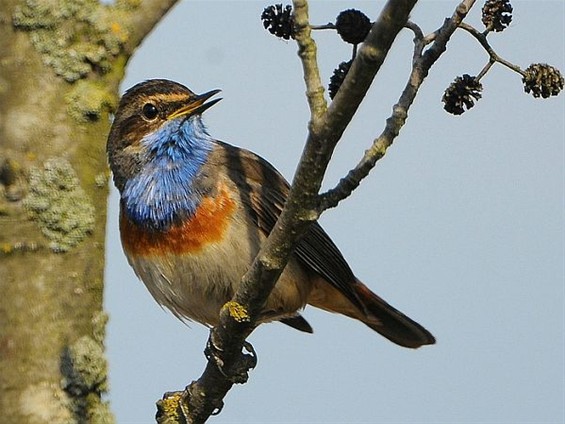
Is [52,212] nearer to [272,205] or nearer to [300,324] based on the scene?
[272,205]

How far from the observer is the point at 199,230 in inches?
242

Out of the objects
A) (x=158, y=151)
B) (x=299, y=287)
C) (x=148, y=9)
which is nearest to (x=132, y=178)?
(x=158, y=151)

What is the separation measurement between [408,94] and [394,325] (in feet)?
14.9

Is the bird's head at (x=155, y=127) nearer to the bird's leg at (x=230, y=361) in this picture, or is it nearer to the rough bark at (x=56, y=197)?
the rough bark at (x=56, y=197)

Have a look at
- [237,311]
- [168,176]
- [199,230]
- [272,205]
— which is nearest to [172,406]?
[237,311]

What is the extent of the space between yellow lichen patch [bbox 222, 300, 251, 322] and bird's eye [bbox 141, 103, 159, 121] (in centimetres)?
271

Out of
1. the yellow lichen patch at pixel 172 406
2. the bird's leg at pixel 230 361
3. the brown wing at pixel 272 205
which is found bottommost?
the yellow lichen patch at pixel 172 406

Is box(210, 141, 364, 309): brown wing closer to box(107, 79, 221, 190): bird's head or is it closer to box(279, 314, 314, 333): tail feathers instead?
box(107, 79, 221, 190): bird's head

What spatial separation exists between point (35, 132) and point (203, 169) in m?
1.71

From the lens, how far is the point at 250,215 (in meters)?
6.41

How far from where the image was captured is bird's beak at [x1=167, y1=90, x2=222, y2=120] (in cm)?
670

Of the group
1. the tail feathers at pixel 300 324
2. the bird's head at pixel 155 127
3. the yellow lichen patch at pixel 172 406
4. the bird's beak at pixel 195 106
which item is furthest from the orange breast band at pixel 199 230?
the tail feathers at pixel 300 324

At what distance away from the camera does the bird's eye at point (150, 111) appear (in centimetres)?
688

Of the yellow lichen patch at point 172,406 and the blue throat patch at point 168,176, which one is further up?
the blue throat patch at point 168,176
